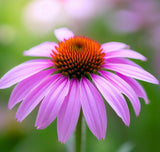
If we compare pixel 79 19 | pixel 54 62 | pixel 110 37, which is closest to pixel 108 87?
pixel 54 62

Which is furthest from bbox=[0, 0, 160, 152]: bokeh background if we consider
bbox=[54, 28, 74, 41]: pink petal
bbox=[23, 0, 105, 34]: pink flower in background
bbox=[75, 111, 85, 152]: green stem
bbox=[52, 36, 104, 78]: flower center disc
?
bbox=[54, 28, 74, 41]: pink petal

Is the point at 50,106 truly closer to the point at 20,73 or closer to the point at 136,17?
the point at 20,73

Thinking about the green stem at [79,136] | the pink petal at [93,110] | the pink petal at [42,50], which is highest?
the pink petal at [42,50]

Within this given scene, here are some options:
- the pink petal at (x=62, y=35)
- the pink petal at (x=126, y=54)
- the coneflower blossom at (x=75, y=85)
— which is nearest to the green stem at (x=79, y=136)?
the coneflower blossom at (x=75, y=85)

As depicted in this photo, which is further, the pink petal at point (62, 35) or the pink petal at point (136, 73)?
the pink petal at point (62, 35)

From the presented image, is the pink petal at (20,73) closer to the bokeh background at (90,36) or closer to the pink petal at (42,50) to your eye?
the pink petal at (42,50)

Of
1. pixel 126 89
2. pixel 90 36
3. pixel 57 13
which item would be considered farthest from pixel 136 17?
pixel 126 89
